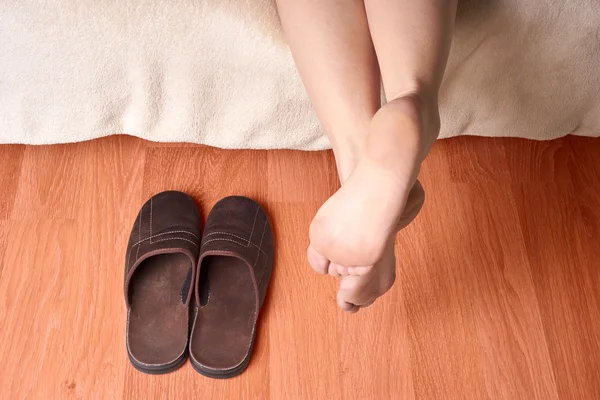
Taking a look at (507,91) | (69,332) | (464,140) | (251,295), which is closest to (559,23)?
A: (507,91)

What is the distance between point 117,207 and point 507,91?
2.74 feet

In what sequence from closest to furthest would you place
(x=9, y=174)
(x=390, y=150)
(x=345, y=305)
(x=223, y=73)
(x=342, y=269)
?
1. (x=390, y=150)
2. (x=342, y=269)
3. (x=345, y=305)
4. (x=223, y=73)
5. (x=9, y=174)

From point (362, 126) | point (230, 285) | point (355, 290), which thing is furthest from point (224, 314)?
point (362, 126)

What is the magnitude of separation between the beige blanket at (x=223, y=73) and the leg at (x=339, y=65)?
0.54ft

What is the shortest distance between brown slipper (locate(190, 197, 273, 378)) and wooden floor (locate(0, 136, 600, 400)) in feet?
0.11

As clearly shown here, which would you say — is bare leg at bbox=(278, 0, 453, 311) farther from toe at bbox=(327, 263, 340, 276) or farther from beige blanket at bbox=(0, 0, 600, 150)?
beige blanket at bbox=(0, 0, 600, 150)

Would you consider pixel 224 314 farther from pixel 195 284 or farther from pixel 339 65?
pixel 339 65

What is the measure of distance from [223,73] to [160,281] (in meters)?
0.42

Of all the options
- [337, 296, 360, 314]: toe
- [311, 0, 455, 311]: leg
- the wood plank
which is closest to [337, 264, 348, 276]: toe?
[311, 0, 455, 311]: leg

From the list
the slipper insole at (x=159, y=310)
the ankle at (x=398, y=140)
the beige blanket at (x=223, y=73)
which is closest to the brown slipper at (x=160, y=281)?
the slipper insole at (x=159, y=310)

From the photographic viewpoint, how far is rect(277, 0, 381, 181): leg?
34.4 inches

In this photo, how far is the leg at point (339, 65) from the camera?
0.87m

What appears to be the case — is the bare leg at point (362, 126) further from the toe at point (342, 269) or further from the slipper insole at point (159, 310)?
the slipper insole at point (159, 310)

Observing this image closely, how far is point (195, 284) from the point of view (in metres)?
1.19
